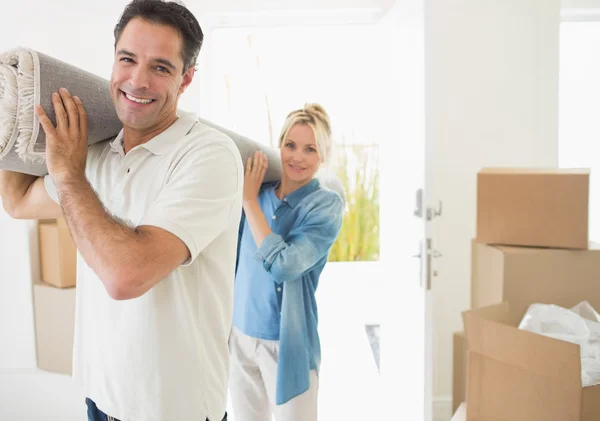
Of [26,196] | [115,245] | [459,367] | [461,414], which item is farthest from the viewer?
[459,367]

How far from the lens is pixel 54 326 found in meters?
2.74

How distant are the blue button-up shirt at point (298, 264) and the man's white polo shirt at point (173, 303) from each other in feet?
1.89

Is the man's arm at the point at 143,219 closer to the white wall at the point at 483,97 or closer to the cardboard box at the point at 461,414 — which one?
the cardboard box at the point at 461,414

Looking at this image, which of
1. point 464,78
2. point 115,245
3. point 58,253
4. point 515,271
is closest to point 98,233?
point 115,245

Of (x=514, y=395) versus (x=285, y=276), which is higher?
(x=285, y=276)

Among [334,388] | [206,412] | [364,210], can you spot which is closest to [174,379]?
[206,412]

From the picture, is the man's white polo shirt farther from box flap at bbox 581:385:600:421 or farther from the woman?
box flap at bbox 581:385:600:421

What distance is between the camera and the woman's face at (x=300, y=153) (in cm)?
195

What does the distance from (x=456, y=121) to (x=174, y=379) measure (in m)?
2.04

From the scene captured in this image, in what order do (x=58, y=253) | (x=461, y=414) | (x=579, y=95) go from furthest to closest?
(x=579, y=95) → (x=58, y=253) → (x=461, y=414)

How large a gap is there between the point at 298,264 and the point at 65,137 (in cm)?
90

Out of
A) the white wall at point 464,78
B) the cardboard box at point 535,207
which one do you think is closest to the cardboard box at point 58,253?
the white wall at point 464,78

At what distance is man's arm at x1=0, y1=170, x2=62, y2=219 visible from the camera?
129 centimetres

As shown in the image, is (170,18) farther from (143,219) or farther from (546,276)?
(546,276)
